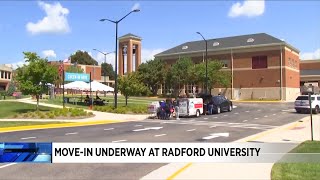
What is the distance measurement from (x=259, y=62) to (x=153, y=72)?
2230 cm

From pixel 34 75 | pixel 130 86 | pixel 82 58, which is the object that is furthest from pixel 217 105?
pixel 82 58

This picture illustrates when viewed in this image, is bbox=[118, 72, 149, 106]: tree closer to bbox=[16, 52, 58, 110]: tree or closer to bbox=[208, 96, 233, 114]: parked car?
bbox=[208, 96, 233, 114]: parked car

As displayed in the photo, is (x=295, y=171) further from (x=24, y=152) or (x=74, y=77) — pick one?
(x=74, y=77)

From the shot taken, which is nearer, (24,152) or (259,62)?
(24,152)

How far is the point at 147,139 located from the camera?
16922mm

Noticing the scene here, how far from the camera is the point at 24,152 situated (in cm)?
538

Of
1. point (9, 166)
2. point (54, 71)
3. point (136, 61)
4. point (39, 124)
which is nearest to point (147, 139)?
point (9, 166)

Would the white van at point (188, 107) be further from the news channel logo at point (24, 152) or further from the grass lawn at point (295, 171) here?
the news channel logo at point (24, 152)

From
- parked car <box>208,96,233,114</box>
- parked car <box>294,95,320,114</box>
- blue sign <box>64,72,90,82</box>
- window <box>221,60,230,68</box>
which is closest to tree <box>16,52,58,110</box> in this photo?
parked car <box>208,96,233,114</box>

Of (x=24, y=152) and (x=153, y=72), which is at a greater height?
(x=153, y=72)

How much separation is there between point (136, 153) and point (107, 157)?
1.43ft

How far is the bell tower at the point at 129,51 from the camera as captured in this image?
93.6m

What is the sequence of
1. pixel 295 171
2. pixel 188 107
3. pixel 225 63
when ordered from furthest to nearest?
1. pixel 225 63
2. pixel 188 107
3. pixel 295 171

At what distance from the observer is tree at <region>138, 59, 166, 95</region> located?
8162cm
